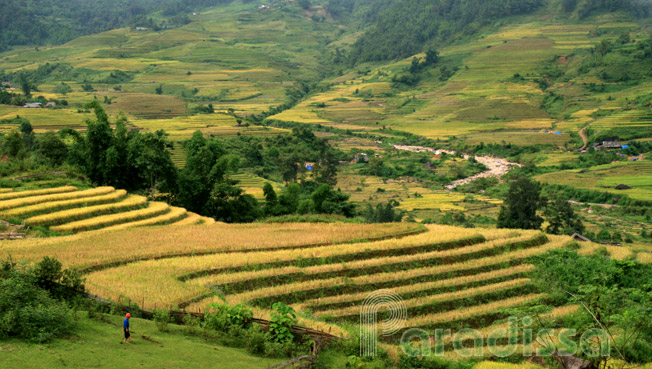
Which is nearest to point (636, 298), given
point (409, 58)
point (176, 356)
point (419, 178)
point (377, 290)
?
point (377, 290)

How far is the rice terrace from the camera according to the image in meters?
10.9

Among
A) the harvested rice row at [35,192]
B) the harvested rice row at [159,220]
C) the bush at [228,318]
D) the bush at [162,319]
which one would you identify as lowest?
the harvested rice row at [159,220]

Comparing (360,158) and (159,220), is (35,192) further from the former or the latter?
(360,158)

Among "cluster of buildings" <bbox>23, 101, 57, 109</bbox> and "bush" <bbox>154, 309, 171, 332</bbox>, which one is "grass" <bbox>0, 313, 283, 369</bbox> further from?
"cluster of buildings" <bbox>23, 101, 57, 109</bbox>

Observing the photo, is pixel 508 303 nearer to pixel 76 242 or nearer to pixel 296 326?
pixel 296 326

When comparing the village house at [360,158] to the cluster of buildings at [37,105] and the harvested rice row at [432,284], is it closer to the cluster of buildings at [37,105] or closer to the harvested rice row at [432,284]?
the cluster of buildings at [37,105]

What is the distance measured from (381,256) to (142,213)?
10.5 m

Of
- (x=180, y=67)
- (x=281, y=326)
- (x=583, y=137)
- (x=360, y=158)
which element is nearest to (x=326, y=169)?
(x=360, y=158)

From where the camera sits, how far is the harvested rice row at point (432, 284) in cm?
1466

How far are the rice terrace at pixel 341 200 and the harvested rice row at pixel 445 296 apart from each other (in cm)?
11

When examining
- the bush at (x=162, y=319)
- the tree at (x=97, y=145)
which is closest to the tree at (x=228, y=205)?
the tree at (x=97, y=145)

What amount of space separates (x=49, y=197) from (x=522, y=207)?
982 inches

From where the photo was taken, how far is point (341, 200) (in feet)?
97.8

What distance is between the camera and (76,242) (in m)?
17.2
